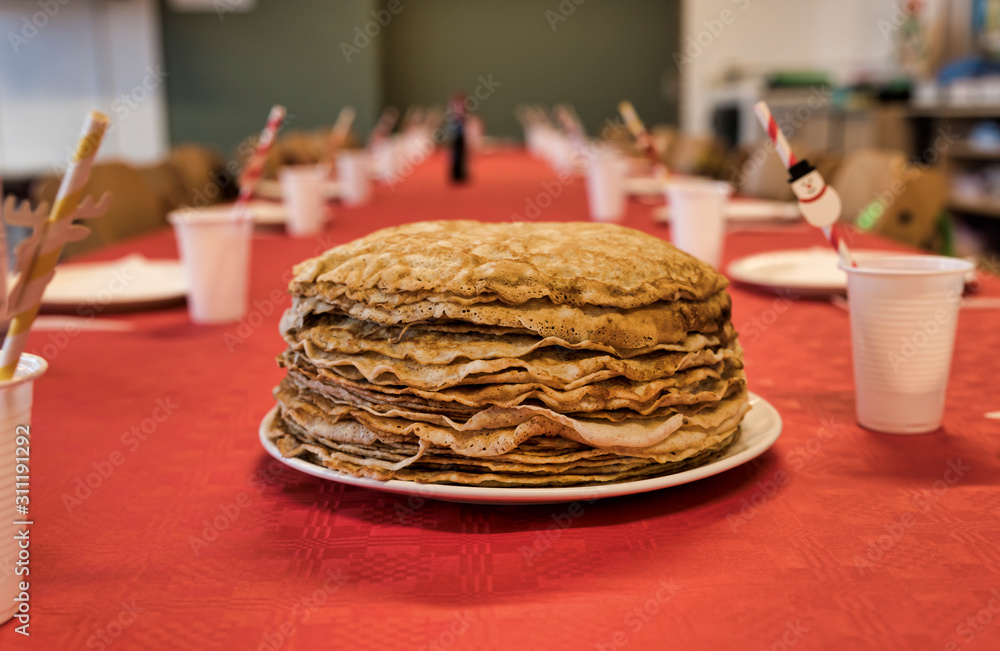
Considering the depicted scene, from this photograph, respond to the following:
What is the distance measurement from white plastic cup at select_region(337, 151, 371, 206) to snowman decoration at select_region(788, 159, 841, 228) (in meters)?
2.37

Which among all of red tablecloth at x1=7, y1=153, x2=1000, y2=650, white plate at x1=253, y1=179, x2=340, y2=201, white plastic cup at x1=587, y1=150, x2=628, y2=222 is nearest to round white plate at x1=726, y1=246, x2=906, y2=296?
red tablecloth at x1=7, y1=153, x2=1000, y2=650

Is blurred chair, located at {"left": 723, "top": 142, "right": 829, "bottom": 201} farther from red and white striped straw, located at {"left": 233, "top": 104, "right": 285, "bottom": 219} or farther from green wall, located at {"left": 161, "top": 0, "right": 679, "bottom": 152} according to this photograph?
green wall, located at {"left": 161, "top": 0, "right": 679, "bottom": 152}

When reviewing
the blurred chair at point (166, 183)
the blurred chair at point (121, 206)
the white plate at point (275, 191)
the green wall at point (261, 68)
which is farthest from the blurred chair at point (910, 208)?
the green wall at point (261, 68)

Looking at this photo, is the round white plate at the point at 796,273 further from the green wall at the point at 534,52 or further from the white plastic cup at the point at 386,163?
the green wall at the point at 534,52

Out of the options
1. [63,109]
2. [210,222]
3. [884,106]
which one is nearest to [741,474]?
[210,222]

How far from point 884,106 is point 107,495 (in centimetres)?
607

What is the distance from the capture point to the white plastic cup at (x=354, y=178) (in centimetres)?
303

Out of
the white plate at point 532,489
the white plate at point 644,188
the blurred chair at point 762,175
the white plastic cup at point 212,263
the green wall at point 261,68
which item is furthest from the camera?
the green wall at point 261,68

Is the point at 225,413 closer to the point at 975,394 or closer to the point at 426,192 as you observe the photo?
the point at 975,394

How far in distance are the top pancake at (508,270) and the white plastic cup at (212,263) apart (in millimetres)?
661

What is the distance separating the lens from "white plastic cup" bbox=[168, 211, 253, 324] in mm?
1337

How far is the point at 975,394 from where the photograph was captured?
0.94 meters

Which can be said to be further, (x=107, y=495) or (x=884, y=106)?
(x=884, y=106)

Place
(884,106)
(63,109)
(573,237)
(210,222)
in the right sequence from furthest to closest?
1. (63,109)
2. (884,106)
3. (210,222)
4. (573,237)
